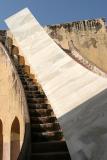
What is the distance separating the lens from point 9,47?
9.21m

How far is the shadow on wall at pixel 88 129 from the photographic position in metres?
2.46

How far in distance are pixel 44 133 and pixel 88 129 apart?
1909mm

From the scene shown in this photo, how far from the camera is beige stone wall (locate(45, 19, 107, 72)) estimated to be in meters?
9.84

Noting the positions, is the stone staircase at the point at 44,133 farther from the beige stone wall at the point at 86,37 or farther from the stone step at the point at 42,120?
the beige stone wall at the point at 86,37

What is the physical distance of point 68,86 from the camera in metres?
3.84

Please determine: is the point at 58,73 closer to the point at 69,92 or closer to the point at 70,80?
the point at 70,80

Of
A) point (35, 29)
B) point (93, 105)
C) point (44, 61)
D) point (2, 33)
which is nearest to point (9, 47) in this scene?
point (2, 33)

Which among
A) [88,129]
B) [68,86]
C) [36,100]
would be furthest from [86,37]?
[88,129]

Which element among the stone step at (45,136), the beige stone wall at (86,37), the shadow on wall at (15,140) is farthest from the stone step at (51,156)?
the beige stone wall at (86,37)

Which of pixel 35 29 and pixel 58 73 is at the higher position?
pixel 35 29

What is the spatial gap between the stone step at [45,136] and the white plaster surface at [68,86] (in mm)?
743

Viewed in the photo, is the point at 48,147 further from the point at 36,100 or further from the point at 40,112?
the point at 36,100

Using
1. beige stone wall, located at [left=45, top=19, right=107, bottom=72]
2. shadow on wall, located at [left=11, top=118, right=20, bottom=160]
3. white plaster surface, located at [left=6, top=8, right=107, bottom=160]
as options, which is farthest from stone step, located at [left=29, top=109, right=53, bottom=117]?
beige stone wall, located at [left=45, top=19, right=107, bottom=72]

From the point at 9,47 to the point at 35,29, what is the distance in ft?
9.83
